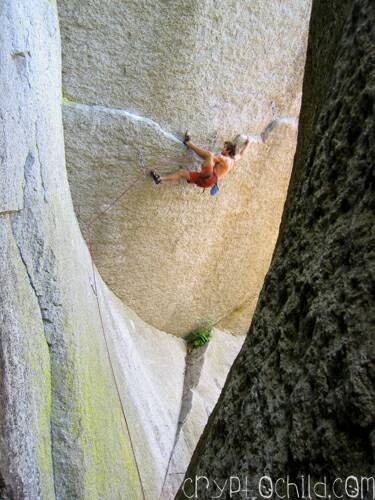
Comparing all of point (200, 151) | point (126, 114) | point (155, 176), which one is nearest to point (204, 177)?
point (200, 151)

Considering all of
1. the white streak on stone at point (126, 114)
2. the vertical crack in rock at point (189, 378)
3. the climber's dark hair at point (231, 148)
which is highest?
the white streak on stone at point (126, 114)

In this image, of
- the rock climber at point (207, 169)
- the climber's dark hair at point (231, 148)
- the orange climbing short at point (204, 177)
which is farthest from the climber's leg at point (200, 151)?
the climber's dark hair at point (231, 148)

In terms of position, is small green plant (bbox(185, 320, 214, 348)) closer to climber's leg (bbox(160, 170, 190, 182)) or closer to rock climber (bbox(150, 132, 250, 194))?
rock climber (bbox(150, 132, 250, 194))

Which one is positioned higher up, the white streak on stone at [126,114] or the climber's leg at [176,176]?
the white streak on stone at [126,114]

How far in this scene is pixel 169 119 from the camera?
12.8 feet

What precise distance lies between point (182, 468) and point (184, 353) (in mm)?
1818

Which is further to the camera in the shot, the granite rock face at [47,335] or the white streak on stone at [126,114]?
the white streak on stone at [126,114]

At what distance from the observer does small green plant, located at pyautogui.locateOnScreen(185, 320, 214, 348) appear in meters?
5.51

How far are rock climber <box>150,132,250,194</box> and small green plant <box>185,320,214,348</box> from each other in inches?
82.3

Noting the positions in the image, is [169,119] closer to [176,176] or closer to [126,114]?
[126,114]

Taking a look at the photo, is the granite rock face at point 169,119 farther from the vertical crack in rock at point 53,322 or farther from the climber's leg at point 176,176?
the vertical crack in rock at point 53,322

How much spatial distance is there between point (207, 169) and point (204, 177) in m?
0.07

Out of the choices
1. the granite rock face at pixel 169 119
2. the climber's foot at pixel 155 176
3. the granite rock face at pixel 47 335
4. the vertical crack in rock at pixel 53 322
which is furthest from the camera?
the climber's foot at pixel 155 176

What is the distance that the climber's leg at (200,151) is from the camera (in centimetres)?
399
